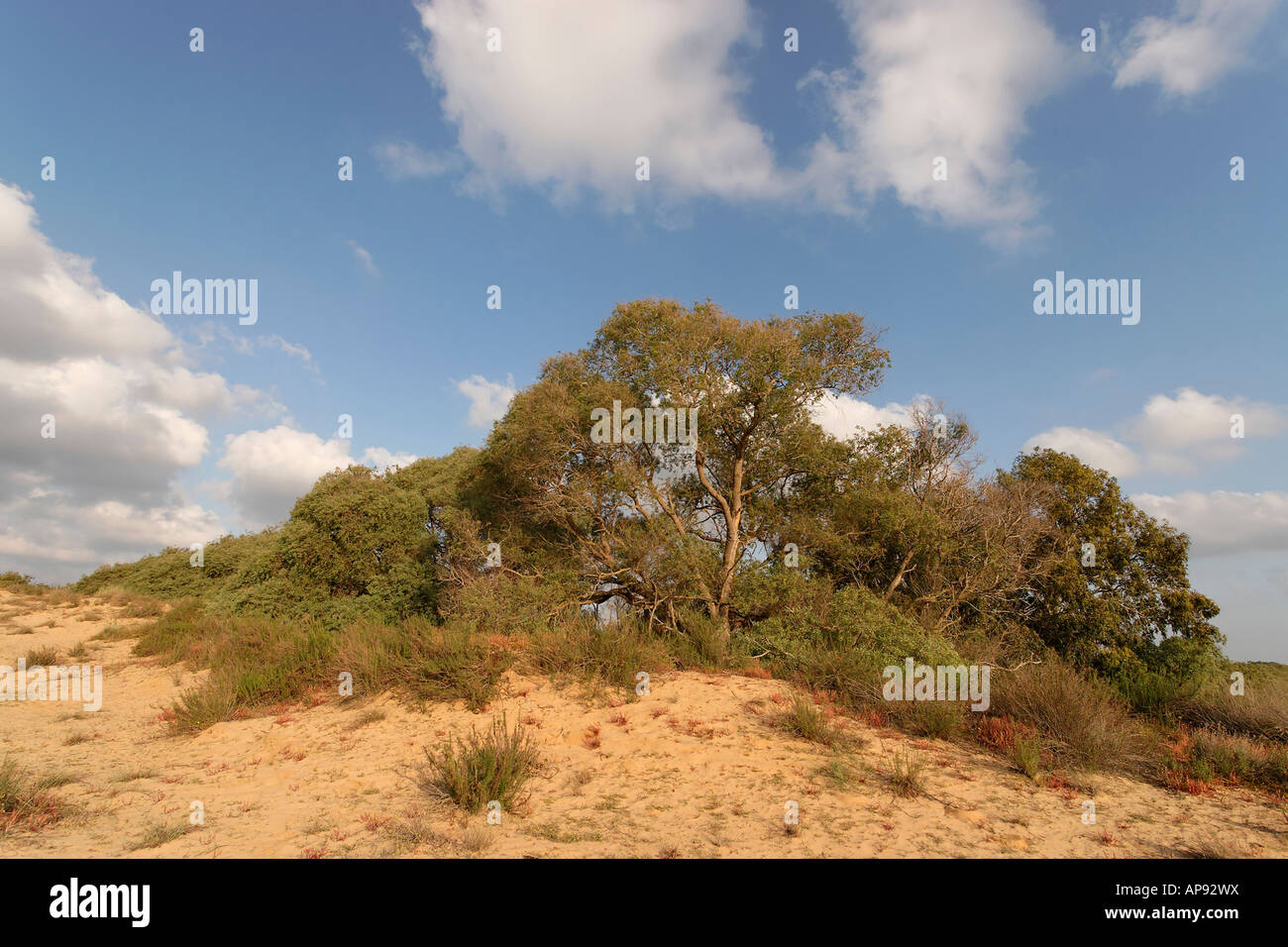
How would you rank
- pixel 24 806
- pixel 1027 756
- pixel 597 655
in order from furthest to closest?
pixel 597 655
pixel 1027 756
pixel 24 806

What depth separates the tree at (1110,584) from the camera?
14.0 m

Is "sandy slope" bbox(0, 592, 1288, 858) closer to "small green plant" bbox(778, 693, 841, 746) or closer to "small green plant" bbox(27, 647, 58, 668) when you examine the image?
"small green plant" bbox(778, 693, 841, 746)

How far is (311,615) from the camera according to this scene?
64.2 ft

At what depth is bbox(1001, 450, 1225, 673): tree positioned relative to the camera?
46.0 ft

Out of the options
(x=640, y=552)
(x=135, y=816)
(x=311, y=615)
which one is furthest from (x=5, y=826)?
(x=311, y=615)

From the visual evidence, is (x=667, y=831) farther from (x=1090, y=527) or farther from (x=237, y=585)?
(x=237, y=585)

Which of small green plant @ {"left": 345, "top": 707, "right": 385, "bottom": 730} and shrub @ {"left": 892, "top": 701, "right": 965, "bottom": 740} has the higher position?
shrub @ {"left": 892, "top": 701, "right": 965, "bottom": 740}

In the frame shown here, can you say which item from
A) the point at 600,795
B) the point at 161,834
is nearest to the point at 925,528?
the point at 600,795

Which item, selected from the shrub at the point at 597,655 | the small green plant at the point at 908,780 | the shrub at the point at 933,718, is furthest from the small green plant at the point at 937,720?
the shrub at the point at 597,655

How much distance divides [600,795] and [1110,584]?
14.4 metres

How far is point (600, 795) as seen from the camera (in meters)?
6.77

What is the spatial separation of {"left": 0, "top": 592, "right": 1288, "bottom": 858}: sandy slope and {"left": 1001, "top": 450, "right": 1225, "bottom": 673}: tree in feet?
29.0

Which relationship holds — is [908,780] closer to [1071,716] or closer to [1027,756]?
[1027,756]

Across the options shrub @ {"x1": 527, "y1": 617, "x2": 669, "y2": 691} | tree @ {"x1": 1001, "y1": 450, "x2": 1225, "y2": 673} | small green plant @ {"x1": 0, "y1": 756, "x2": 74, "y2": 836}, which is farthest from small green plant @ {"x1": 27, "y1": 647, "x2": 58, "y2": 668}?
tree @ {"x1": 1001, "y1": 450, "x2": 1225, "y2": 673}
